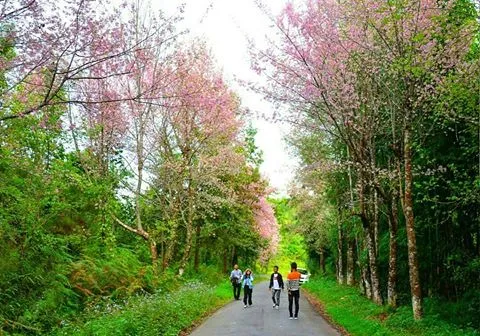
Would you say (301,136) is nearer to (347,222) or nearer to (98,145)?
(347,222)

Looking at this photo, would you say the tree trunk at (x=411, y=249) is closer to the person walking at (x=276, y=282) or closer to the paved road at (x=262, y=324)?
the paved road at (x=262, y=324)

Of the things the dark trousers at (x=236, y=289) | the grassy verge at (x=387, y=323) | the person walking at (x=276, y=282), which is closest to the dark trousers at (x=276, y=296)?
the person walking at (x=276, y=282)

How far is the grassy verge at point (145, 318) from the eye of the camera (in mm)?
9922

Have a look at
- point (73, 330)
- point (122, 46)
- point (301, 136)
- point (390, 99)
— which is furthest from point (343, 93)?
point (301, 136)

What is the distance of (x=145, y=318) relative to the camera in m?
11.9

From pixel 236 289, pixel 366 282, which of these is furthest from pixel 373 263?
pixel 236 289

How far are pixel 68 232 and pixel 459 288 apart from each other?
44.4 feet

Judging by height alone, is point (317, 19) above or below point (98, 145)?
above

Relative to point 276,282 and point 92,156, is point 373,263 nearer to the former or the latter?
point 276,282

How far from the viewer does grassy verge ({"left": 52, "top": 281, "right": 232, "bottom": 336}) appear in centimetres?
992

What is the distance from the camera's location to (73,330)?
9.73 metres

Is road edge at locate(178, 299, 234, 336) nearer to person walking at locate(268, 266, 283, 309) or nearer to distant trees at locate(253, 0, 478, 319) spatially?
person walking at locate(268, 266, 283, 309)

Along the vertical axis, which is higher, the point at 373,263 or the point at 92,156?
the point at 92,156

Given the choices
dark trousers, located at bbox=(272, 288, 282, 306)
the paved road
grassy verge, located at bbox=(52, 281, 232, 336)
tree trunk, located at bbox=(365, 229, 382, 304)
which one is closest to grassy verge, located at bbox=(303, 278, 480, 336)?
tree trunk, located at bbox=(365, 229, 382, 304)
